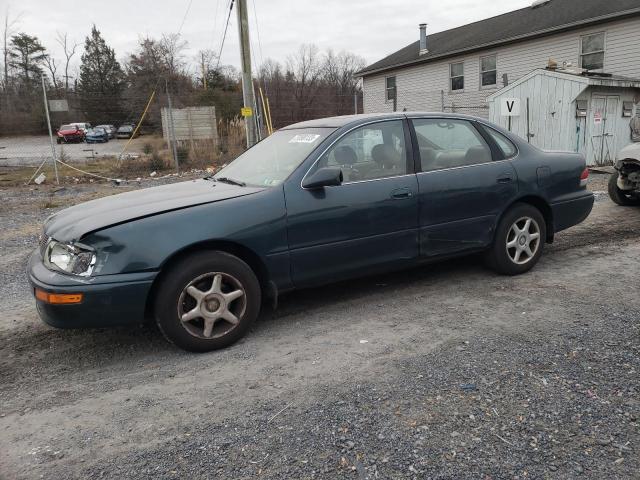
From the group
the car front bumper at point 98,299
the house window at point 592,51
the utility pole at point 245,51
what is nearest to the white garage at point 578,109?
the house window at point 592,51

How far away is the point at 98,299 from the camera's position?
10.5ft

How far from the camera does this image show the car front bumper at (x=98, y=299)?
3.19m

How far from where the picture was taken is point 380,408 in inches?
109

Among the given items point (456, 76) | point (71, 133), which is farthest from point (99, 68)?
point (456, 76)

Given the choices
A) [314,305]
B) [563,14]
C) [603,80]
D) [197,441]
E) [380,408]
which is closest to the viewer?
[197,441]

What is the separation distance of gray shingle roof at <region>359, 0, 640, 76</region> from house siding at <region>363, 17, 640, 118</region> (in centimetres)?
42

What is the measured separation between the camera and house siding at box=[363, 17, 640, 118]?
16609mm

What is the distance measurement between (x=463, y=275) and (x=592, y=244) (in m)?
2.14

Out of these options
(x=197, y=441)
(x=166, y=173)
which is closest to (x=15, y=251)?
(x=197, y=441)

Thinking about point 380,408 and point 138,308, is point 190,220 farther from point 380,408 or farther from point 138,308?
point 380,408

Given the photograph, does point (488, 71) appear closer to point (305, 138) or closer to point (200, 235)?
point (305, 138)

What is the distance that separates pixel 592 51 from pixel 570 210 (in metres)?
15.6

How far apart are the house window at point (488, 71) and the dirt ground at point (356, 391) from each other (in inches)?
729

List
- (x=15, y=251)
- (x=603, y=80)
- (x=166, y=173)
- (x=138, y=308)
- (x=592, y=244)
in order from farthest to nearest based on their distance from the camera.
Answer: (x=166, y=173) → (x=603, y=80) → (x=15, y=251) → (x=592, y=244) → (x=138, y=308)
